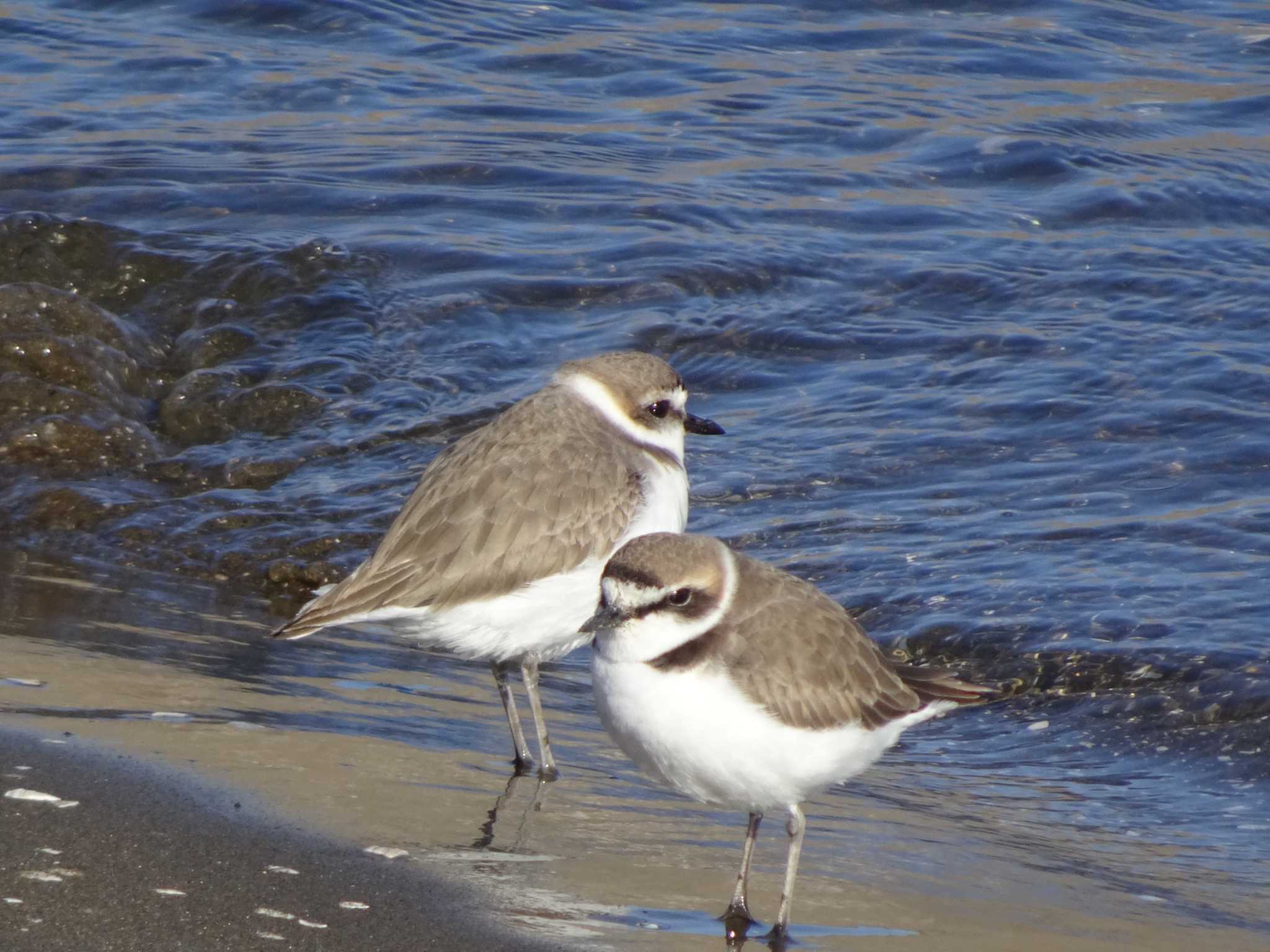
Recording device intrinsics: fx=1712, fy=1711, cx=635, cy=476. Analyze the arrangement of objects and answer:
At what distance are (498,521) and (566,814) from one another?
1059 mm

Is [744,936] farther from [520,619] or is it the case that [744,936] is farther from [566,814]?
[520,619]

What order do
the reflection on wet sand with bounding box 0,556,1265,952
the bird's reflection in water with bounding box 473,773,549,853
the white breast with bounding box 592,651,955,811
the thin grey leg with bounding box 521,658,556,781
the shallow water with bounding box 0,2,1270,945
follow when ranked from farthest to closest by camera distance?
1. the shallow water with bounding box 0,2,1270,945
2. the thin grey leg with bounding box 521,658,556,781
3. the bird's reflection in water with bounding box 473,773,549,853
4. the reflection on wet sand with bounding box 0,556,1265,952
5. the white breast with bounding box 592,651,955,811

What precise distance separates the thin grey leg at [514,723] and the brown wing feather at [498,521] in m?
0.36

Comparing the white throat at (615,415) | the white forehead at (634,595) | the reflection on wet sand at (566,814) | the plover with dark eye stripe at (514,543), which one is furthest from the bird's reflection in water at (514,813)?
the white throat at (615,415)

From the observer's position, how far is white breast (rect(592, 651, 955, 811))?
4.14 metres

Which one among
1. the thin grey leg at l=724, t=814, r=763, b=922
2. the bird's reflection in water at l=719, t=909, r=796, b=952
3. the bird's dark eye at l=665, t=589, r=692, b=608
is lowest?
the bird's reflection in water at l=719, t=909, r=796, b=952

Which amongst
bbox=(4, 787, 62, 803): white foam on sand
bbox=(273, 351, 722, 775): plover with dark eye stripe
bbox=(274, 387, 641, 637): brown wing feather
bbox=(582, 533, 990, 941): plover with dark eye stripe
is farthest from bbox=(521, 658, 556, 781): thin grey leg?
bbox=(4, 787, 62, 803): white foam on sand

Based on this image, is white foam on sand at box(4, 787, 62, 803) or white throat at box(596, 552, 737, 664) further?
white foam on sand at box(4, 787, 62, 803)

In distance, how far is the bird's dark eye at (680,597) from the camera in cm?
425

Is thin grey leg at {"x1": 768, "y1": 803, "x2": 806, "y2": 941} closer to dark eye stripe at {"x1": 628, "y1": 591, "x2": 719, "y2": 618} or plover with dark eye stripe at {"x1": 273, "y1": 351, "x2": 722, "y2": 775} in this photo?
dark eye stripe at {"x1": 628, "y1": 591, "x2": 719, "y2": 618}

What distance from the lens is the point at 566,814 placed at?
16.6 feet

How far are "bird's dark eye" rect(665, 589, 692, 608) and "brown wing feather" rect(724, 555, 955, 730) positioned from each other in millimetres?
154

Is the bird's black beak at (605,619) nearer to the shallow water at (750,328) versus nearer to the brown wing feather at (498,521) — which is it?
the shallow water at (750,328)

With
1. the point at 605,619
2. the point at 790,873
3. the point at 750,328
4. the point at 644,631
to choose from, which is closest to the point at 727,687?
the point at 644,631
